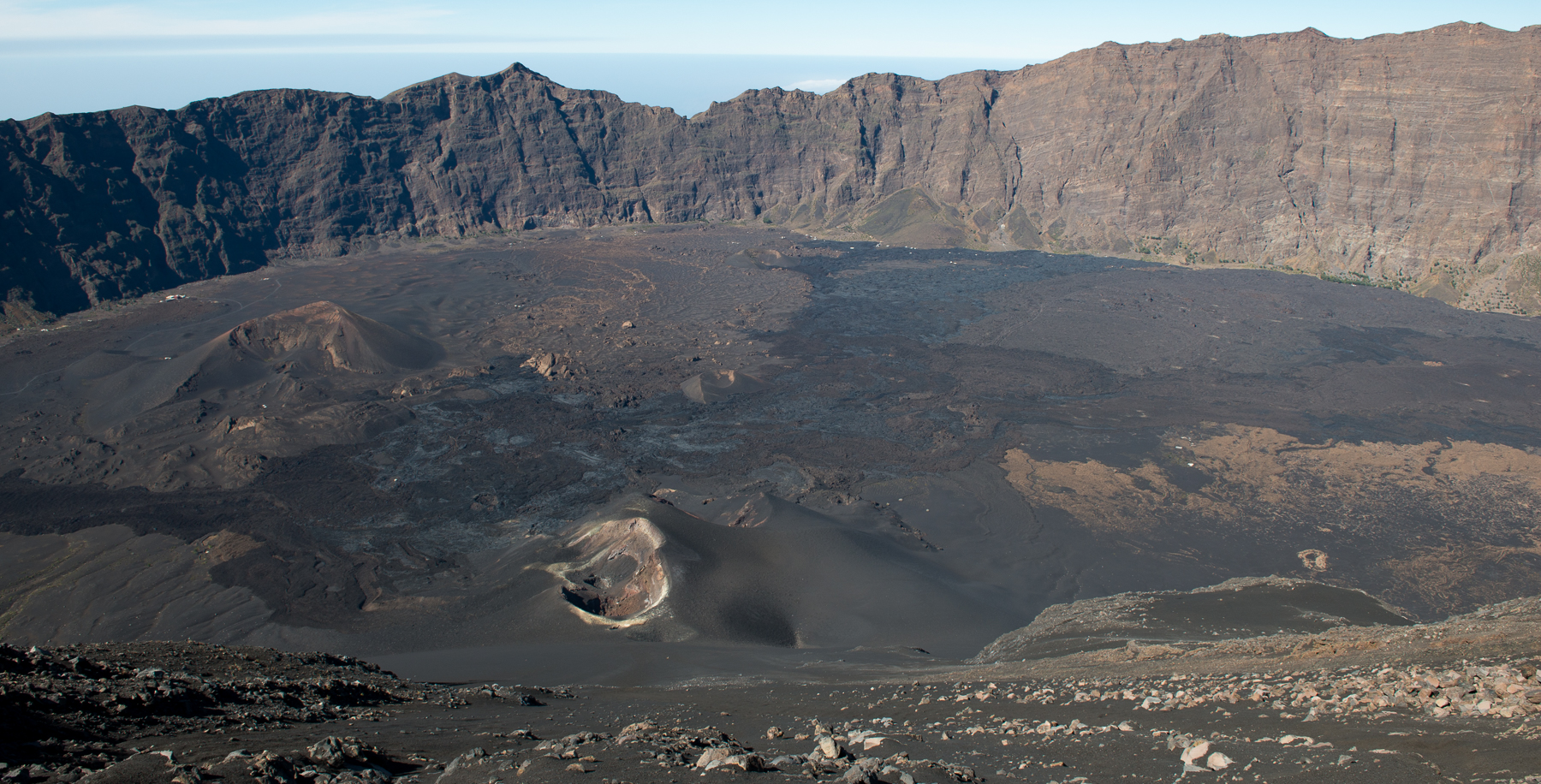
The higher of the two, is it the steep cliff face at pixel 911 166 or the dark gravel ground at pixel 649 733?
the steep cliff face at pixel 911 166

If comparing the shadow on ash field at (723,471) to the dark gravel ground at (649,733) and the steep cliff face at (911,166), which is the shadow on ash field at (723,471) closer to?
the dark gravel ground at (649,733)

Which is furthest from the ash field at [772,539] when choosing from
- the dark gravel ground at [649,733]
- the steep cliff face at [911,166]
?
the steep cliff face at [911,166]

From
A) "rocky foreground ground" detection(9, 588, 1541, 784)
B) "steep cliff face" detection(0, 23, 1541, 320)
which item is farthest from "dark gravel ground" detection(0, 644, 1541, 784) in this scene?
"steep cliff face" detection(0, 23, 1541, 320)

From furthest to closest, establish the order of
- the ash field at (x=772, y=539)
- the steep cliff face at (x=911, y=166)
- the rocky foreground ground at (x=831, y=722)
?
the steep cliff face at (x=911, y=166), the ash field at (x=772, y=539), the rocky foreground ground at (x=831, y=722)

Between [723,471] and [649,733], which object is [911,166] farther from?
[649,733]

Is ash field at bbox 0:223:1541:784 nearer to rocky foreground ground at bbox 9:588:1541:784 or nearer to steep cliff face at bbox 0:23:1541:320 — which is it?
rocky foreground ground at bbox 9:588:1541:784

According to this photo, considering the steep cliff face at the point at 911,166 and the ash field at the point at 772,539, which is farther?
the steep cliff face at the point at 911,166

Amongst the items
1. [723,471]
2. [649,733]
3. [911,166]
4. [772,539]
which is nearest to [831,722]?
[649,733]

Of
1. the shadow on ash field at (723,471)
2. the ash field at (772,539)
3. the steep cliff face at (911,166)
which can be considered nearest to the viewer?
the ash field at (772,539)
